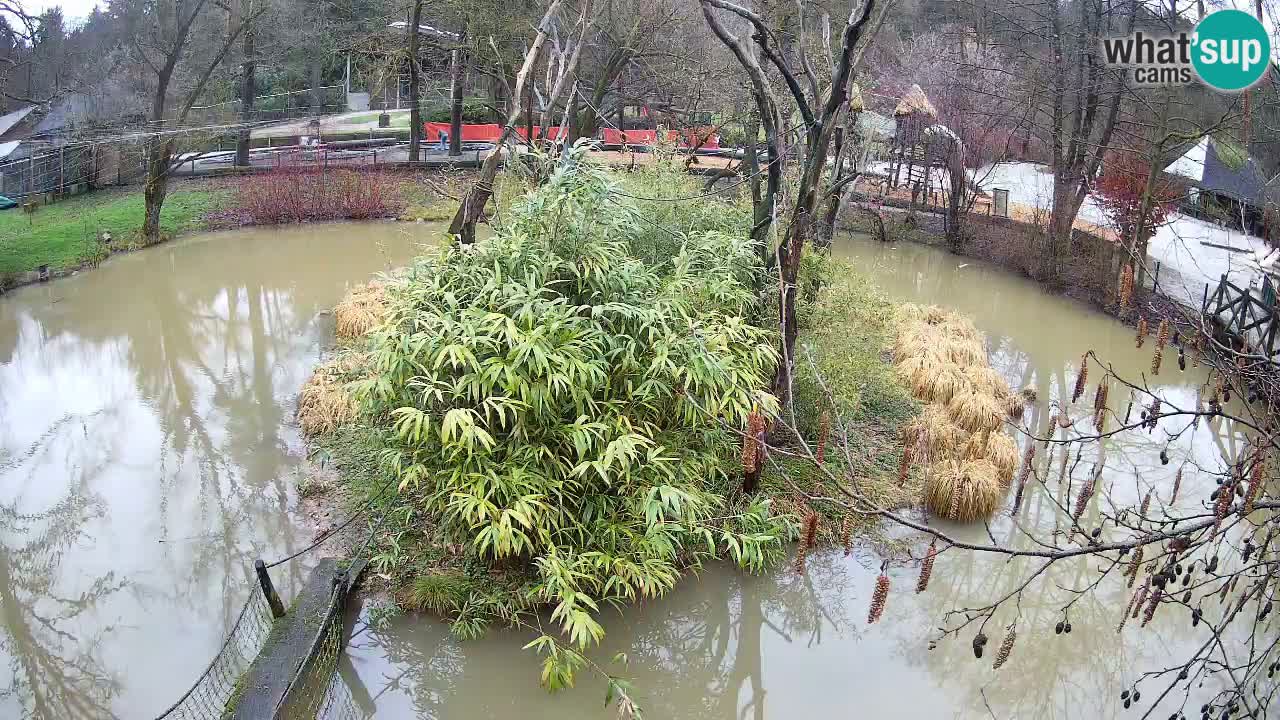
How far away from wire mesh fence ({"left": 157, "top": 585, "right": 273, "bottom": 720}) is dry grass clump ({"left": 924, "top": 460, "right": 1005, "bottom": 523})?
14.8ft

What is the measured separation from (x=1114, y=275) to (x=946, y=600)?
7857 millimetres

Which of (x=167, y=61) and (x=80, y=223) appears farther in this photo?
(x=167, y=61)

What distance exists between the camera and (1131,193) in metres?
11.8

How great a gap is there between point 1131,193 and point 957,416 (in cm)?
575

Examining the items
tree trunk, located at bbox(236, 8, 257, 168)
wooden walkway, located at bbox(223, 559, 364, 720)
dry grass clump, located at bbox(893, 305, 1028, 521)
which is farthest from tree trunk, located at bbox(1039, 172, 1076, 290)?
tree trunk, located at bbox(236, 8, 257, 168)

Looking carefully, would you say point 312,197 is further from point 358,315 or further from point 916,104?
point 916,104

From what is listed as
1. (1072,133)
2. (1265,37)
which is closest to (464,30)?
(1072,133)

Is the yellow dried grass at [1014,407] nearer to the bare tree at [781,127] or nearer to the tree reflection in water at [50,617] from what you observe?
the bare tree at [781,127]

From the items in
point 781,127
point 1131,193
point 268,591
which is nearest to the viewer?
point 268,591

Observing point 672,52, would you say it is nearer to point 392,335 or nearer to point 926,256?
point 926,256

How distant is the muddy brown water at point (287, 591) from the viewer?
5.18 m

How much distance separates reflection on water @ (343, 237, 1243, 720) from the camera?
513 centimetres

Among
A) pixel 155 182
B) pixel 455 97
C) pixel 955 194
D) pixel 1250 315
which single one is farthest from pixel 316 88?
pixel 1250 315

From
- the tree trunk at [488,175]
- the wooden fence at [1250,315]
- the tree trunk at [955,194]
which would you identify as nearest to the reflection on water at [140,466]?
the tree trunk at [488,175]
